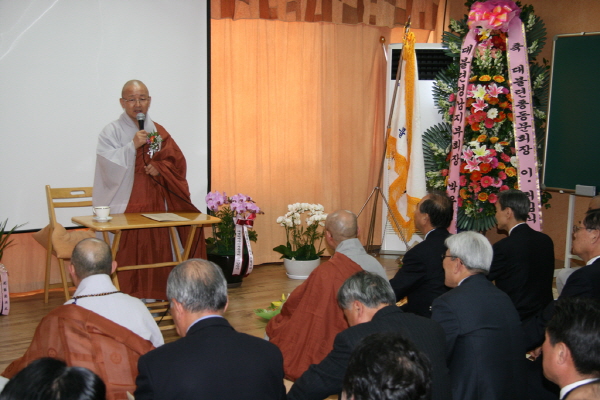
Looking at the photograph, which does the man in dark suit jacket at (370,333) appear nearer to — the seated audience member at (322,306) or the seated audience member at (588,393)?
the seated audience member at (588,393)

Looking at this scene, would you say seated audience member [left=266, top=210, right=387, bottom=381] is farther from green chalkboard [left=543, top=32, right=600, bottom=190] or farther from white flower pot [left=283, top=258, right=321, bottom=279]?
green chalkboard [left=543, top=32, right=600, bottom=190]

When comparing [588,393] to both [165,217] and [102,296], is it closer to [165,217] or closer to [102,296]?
[102,296]

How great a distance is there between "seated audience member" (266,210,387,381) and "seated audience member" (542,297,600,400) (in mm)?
1350

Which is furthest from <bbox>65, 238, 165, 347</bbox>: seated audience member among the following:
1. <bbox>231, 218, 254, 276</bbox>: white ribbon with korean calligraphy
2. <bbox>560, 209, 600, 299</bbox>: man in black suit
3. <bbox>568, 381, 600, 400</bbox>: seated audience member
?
<bbox>231, 218, 254, 276</bbox>: white ribbon with korean calligraphy

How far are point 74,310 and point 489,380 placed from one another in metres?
1.49

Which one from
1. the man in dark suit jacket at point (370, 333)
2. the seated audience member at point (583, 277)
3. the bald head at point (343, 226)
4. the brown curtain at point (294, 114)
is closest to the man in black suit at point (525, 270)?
the seated audience member at point (583, 277)

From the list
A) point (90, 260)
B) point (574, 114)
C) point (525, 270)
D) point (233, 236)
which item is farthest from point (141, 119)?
point (574, 114)

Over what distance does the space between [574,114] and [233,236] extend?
10.1ft

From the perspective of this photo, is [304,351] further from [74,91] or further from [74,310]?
[74,91]

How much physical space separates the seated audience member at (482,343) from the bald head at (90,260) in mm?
1290

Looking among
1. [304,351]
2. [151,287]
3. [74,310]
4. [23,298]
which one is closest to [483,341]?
[304,351]

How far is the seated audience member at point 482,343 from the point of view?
84.4 inches

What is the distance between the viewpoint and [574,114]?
5121mm

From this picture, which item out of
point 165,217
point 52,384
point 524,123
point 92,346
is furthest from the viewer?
point 524,123
